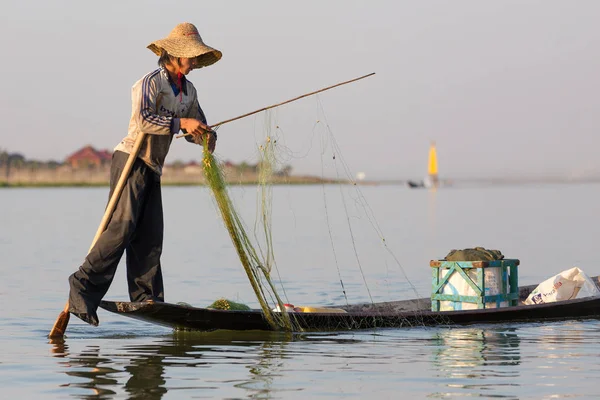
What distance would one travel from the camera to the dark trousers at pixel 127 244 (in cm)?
787

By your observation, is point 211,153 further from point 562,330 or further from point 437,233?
point 437,233

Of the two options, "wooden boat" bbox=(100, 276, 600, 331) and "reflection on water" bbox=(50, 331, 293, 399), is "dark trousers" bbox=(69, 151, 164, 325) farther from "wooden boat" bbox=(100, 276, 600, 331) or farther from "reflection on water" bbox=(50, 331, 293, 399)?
"reflection on water" bbox=(50, 331, 293, 399)

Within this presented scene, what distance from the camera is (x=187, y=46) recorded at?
26.2 feet

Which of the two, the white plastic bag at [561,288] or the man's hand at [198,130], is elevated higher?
the man's hand at [198,130]

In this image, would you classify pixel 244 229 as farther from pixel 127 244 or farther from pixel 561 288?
pixel 561 288

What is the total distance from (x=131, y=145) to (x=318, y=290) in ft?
22.2

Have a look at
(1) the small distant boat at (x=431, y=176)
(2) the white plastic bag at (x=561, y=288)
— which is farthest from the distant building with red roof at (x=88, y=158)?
(2) the white plastic bag at (x=561, y=288)

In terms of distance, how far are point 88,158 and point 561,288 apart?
104 m

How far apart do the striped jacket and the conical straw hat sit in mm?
181

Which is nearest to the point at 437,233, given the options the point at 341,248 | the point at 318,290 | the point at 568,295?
the point at 341,248

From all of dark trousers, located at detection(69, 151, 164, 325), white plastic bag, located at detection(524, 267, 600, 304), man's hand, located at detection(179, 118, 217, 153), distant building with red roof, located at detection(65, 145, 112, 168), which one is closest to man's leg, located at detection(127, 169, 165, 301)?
dark trousers, located at detection(69, 151, 164, 325)

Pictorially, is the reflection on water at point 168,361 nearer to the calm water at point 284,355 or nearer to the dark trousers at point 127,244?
the calm water at point 284,355

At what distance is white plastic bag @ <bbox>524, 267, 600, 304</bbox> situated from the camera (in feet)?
34.0

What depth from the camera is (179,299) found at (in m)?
13.4
